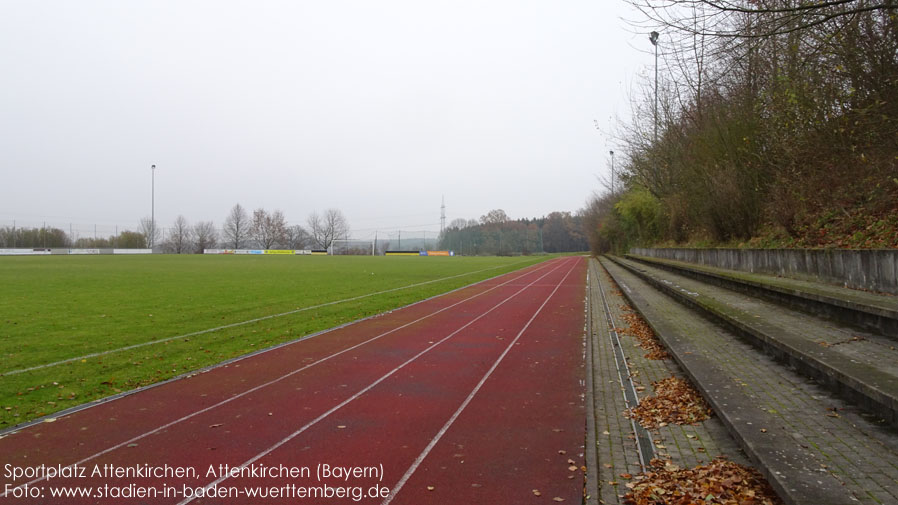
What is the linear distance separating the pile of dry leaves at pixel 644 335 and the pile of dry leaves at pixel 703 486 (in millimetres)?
4319

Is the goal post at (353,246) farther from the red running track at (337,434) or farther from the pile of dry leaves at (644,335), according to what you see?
the red running track at (337,434)

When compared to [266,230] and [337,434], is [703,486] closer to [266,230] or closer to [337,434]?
[337,434]

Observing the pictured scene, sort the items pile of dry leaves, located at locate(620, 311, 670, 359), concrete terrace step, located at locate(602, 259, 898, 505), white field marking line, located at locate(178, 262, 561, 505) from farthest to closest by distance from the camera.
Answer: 1. pile of dry leaves, located at locate(620, 311, 670, 359)
2. white field marking line, located at locate(178, 262, 561, 505)
3. concrete terrace step, located at locate(602, 259, 898, 505)

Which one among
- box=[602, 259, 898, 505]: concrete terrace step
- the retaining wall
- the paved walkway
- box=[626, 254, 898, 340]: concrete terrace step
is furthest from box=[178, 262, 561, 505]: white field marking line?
the retaining wall

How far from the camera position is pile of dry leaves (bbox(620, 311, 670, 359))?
8.07m

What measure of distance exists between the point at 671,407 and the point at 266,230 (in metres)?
122

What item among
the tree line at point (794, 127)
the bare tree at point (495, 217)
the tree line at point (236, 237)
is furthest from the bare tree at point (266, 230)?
the tree line at point (794, 127)

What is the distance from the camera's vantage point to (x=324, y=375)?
23.5 ft

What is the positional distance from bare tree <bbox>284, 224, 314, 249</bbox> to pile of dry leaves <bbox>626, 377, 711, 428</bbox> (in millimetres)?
121335

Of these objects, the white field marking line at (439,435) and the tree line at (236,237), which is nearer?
the white field marking line at (439,435)

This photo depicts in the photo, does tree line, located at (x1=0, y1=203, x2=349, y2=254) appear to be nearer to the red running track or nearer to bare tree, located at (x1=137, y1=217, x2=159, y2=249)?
bare tree, located at (x1=137, y1=217, x2=159, y2=249)

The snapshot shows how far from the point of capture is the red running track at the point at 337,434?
384 cm

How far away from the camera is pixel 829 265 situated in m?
9.37

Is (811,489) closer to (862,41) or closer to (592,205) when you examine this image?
(862,41)
